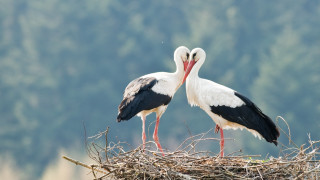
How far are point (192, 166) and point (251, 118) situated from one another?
1.74m

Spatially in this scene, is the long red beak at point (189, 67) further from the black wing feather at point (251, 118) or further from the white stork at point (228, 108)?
the black wing feather at point (251, 118)

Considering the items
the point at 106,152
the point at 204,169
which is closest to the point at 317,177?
the point at 204,169

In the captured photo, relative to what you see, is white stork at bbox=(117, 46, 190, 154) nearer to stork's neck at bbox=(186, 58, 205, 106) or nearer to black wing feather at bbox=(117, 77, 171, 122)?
black wing feather at bbox=(117, 77, 171, 122)

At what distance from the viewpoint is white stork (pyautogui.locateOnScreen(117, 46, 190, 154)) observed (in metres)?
6.73

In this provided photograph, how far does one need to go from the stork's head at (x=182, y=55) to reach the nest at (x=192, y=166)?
2.11m

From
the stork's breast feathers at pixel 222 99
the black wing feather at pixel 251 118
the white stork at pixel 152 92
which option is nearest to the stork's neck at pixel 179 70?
the white stork at pixel 152 92

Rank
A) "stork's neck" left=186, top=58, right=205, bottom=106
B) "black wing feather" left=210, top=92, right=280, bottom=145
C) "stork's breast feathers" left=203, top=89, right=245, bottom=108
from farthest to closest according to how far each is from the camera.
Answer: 1. "stork's neck" left=186, top=58, right=205, bottom=106
2. "stork's breast feathers" left=203, top=89, right=245, bottom=108
3. "black wing feather" left=210, top=92, right=280, bottom=145

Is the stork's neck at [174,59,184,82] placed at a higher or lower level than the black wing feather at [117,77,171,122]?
higher

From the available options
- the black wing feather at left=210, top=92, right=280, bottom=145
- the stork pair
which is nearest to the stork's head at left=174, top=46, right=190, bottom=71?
the stork pair

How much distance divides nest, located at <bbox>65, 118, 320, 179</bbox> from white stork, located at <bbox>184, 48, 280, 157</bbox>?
48.9 inches

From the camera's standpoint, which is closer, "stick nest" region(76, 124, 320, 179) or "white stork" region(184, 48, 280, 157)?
"stick nest" region(76, 124, 320, 179)

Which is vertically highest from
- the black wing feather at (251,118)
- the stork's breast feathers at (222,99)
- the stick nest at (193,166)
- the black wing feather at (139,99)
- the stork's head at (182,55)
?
the stork's head at (182,55)

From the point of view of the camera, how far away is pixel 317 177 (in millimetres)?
5121

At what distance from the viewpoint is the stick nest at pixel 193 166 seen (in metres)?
5.16
